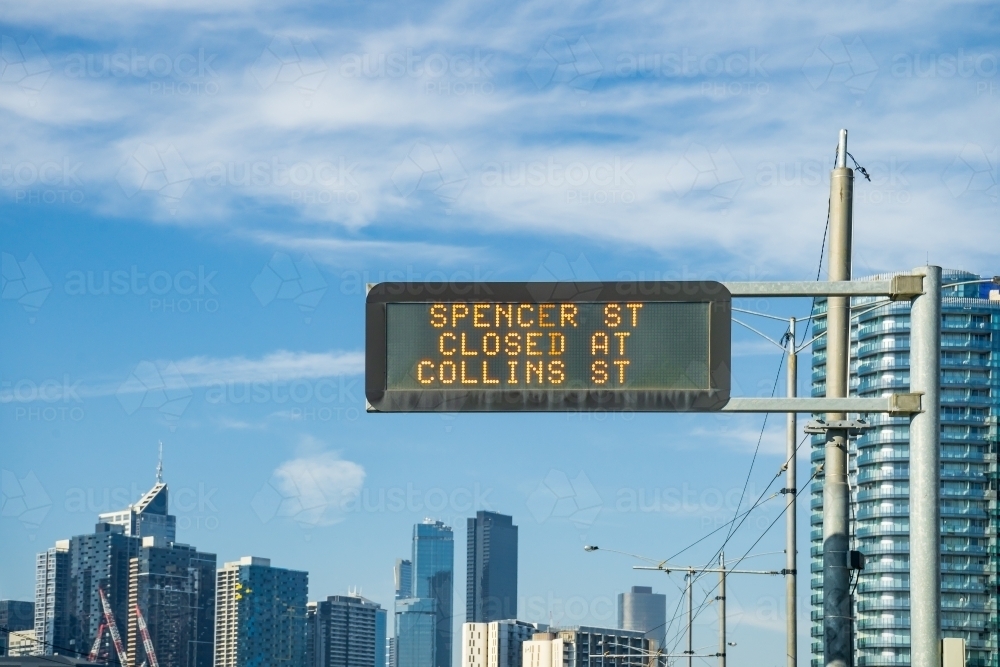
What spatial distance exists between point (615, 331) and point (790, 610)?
14.4 metres

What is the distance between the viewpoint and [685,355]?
1666 centimetres

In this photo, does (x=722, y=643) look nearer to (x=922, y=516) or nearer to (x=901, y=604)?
(x=922, y=516)

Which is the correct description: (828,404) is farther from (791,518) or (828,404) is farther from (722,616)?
(722,616)

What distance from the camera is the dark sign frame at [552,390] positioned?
16.5m

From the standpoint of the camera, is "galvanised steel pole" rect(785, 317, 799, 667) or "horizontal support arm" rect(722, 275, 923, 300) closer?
"horizontal support arm" rect(722, 275, 923, 300)

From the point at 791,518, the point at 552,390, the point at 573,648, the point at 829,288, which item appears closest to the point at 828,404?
the point at 829,288

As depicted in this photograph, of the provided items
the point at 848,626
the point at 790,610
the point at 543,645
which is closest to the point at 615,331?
the point at 848,626

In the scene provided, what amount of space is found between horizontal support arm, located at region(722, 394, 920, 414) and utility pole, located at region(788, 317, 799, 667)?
12081 mm

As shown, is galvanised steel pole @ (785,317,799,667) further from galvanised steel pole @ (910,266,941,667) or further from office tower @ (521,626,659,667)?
office tower @ (521,626,659,667)

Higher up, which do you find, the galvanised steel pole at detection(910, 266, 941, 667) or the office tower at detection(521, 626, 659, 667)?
the galvanised steel pole at detection(910, 266, 941, 667)

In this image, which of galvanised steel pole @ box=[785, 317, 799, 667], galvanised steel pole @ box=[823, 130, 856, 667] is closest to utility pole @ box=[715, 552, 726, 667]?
galvanised steel pole @ box=[785, 317, 799, 667]

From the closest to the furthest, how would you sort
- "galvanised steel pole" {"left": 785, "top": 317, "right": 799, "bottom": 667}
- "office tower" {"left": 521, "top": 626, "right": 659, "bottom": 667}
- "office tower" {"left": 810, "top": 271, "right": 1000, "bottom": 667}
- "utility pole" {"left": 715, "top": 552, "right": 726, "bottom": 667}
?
"galvanised steel pole" {"left": 785, "top": 317, "right": 799, "bottom": 667}, "utility pole" {"left": 715, "top": 552, "right": 726, "bottom": 667}, "office tower" {"left": 810, "top": 271, "right": 1000, "bottom": 667}, "office tower" {"left": 521, "top": 626, "right": 659, "bottom": 667}

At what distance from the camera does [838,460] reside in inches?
795

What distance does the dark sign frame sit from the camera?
16531 millimetres
